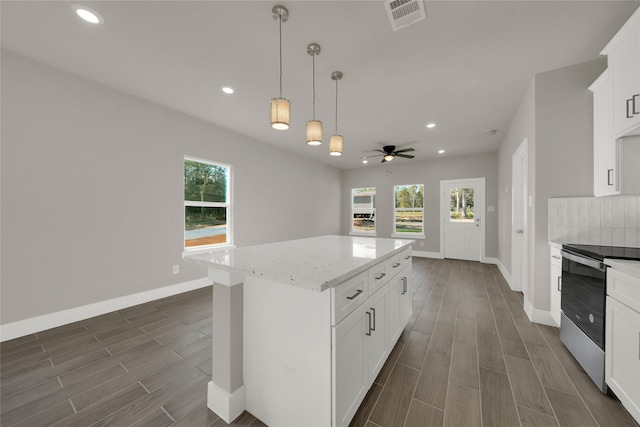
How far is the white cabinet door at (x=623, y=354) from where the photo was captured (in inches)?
51.9

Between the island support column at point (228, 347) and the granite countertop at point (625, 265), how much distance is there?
2.29 m

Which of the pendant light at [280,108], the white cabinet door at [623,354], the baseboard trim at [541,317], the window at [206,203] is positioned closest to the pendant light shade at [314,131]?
the pendant light at [280,108]

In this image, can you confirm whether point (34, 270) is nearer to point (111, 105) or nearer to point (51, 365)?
point (51, 365)

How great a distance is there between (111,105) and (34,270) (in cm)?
199

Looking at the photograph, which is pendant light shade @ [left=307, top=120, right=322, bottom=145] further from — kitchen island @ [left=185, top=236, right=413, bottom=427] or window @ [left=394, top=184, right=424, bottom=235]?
window @ [left=394, top=184, right=424, bottom=235]

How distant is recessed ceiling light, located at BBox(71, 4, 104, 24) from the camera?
68.0 inches

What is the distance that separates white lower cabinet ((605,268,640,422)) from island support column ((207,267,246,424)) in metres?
2.23

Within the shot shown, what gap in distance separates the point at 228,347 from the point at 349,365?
0.70 meters

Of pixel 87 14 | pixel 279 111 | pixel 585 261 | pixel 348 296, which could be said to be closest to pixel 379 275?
pixel 348 296

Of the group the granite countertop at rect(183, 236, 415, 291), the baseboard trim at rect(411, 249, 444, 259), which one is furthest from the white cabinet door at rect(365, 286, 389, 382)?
the baseboard trim at rect(411, 249, 444, 259)

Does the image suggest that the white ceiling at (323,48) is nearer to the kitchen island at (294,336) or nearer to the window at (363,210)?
the kitchen island at (294,336)

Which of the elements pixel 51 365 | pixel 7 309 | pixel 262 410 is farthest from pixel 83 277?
pixel 262 410

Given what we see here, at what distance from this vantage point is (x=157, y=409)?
1.47 m

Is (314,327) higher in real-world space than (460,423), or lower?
higher
